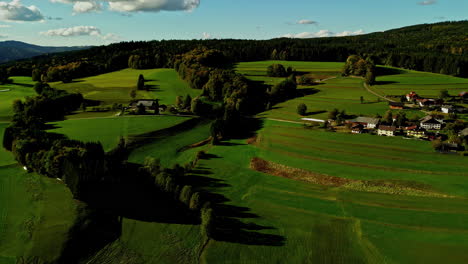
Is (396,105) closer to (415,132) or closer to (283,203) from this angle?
(415,132)

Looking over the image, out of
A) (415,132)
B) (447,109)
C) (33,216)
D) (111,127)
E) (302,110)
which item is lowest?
(33,216)

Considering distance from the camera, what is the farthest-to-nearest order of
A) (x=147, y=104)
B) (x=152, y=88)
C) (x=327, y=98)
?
(x=152, y=88) < (x=327, y=98) < (x=147, y=104)

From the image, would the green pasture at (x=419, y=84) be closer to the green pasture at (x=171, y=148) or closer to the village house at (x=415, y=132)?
the village house at (x=415, y=132)

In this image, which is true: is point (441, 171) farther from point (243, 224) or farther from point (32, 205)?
point (32, 205)

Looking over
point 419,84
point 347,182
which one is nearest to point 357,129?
point 347,182

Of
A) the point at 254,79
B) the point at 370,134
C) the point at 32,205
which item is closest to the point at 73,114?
the point at 32,205

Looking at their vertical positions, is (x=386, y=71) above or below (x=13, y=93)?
above

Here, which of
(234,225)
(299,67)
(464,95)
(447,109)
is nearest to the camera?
(234,225)

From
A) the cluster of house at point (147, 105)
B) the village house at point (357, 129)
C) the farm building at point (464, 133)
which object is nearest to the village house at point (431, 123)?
the farm building at point (464, 133)
